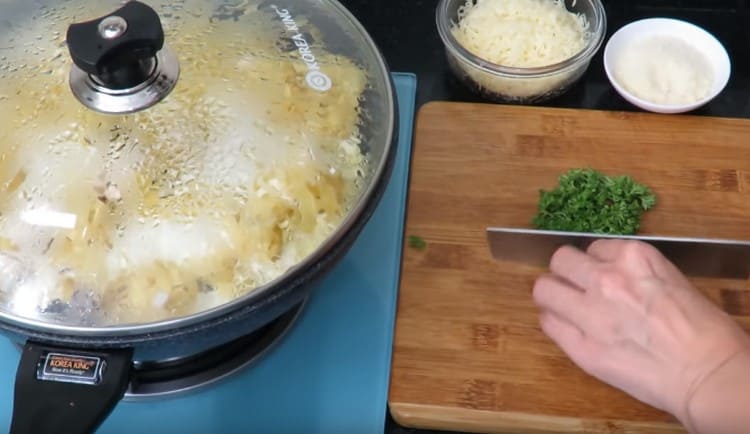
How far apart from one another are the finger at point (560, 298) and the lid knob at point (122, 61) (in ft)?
1.36

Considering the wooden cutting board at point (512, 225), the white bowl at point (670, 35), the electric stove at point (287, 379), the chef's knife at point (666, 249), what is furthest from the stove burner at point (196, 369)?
the white bowl at point (670, 35)

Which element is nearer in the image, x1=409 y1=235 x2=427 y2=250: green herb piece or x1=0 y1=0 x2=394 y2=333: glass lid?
x1=0 y1=0 x2=394 y2=333: glass lid

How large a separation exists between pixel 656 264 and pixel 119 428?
0.57 metres

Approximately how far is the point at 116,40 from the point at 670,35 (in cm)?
79

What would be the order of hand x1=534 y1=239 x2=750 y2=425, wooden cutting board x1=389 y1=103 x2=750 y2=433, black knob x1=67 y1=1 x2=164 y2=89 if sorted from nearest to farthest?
black knob x1=67 y1=1 x2=164 y2=89 → hand x1=534 y1=239 x2=750 y2=425 → wooden cutting board x1=389 y1=103 x2=750 y2=433

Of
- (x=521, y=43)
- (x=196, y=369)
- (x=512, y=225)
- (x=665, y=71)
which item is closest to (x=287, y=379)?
(x=196, y=369)

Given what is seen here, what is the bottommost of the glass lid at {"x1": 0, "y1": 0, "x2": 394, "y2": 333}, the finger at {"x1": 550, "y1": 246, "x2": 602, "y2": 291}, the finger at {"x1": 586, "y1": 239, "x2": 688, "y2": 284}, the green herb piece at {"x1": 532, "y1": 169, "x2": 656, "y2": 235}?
the green herb piece at {"x1": 532, "y1": 169, "x2": 656, "y2": 235}

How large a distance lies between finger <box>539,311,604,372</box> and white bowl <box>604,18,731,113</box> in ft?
1.19

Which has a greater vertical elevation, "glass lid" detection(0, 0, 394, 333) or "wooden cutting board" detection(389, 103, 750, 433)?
"glass lid" detection(0, 0, 394, 333)

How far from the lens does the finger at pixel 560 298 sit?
80cm

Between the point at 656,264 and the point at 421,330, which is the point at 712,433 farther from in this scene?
the point at 421,330

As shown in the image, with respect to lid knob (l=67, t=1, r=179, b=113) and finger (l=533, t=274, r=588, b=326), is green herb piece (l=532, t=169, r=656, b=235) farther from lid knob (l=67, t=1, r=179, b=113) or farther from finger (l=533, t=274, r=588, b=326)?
lid knob (l=67, t=1, r=179, b=113)

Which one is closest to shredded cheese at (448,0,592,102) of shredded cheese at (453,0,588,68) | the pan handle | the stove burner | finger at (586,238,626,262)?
shredded cheese at (453,0,588,68)

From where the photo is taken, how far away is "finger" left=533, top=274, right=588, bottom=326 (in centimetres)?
80
